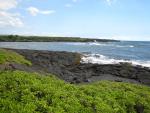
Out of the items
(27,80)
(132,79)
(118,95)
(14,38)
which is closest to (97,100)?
(118,95)

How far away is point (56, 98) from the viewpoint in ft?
33.4

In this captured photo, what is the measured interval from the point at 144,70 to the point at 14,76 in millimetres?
23495

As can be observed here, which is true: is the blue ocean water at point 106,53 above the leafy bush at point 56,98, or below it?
below

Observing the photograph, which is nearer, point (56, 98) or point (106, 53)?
point (56, 98)

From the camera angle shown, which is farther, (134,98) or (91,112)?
(134,98)

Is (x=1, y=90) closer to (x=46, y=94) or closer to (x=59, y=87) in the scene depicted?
(x=46, y=94)

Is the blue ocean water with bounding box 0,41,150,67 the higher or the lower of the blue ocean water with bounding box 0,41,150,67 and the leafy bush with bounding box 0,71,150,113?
the lower

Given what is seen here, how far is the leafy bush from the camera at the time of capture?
941 cm

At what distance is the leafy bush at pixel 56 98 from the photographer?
30.9ft

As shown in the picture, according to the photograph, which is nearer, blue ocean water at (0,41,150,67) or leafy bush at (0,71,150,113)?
leafy bush at (0,71,150,113)

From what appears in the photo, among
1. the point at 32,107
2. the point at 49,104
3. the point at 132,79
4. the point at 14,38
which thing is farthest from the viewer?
the point at 14,38

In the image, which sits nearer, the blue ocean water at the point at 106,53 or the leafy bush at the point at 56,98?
the leafy bush at the point at 56,98

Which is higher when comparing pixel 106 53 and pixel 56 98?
pixel 56 98

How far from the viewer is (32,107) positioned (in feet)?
30.2
